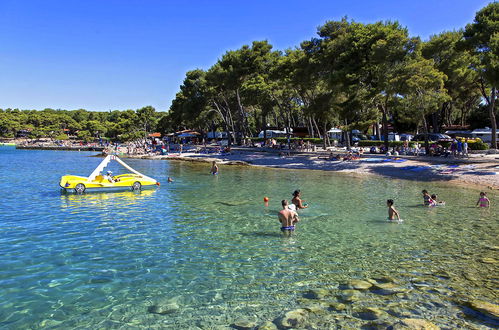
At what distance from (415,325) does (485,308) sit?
181cm

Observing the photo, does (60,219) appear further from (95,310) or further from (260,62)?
(260,62)

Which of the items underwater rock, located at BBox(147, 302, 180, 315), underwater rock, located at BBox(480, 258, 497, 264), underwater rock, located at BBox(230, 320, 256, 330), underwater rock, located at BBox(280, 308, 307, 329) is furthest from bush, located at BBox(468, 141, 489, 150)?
underwater rock, located at BBox(147, 302, 180, 315)

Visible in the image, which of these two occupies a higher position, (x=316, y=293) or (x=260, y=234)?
(x=260, y=234)

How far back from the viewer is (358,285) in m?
8.12

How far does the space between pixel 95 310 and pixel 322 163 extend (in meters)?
34.0

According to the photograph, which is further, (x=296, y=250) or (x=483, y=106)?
(x=483, y=106)

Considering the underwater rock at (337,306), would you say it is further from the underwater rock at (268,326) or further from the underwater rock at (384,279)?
the underwater rock at (384,279)

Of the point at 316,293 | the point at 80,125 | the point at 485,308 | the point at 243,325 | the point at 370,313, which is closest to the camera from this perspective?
the point at 243,325

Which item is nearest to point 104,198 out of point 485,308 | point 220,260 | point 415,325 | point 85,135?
point 220,260

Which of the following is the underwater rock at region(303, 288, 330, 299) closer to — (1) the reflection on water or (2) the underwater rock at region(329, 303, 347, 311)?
(2) the underwater rock at region(329, 303, 347, 311)

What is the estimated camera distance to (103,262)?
971 cm

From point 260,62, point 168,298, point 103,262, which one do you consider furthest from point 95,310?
point 260,62

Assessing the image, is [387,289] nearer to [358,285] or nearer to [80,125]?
[358,285]

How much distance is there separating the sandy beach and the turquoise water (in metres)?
9.76
